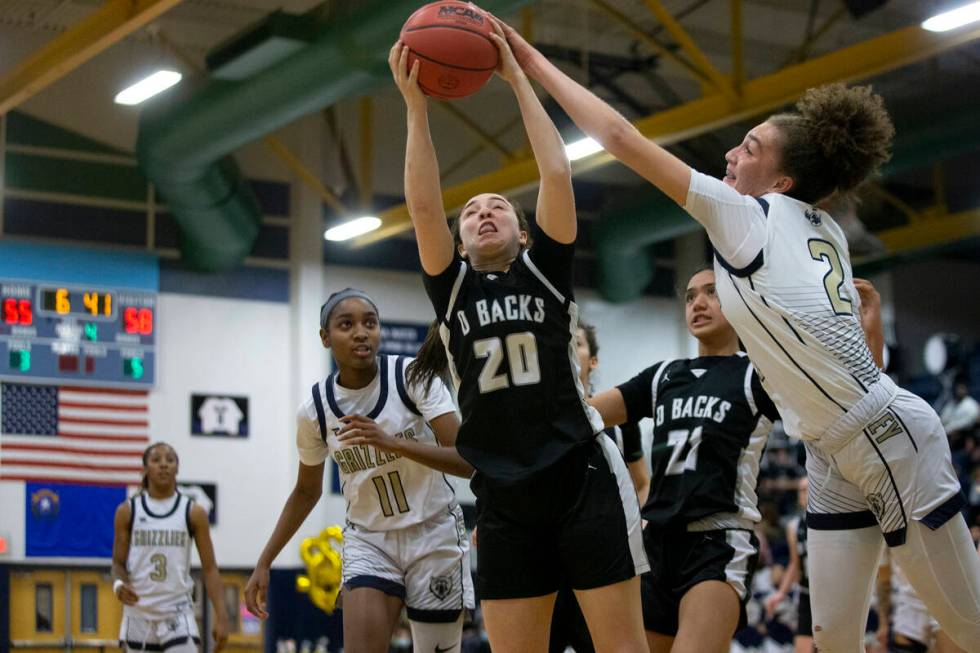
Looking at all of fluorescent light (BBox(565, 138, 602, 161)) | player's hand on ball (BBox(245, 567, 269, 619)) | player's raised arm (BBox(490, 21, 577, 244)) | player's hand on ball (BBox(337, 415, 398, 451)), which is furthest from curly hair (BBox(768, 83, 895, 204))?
fluorescent light (BBox(565, 138, 602, 161))

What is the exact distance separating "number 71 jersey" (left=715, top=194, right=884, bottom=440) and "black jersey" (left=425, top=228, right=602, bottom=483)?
56 centimetres

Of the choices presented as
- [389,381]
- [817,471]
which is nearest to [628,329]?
[389,381]

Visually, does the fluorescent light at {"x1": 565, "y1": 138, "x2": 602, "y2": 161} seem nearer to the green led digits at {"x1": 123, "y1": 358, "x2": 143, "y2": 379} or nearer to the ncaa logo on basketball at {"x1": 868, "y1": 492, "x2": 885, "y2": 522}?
the green led digits at {"x1": 123, "y1": 358, "x2": 143, "y2": 379}

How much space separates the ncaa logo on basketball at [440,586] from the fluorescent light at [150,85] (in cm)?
851

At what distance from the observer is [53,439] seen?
16.7 meters

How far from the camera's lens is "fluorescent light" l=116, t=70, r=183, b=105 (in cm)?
1325

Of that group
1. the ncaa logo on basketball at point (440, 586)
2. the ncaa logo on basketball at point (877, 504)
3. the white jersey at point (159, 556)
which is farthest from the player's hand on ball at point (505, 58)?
the white jersey at point (159, 556)

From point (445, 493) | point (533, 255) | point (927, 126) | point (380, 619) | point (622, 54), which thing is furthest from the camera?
point (622, 54)

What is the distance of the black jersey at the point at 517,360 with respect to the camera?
442 centimetres

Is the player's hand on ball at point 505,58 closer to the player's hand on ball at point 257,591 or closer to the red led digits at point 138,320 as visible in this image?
the player's hand on ball at point 257,591

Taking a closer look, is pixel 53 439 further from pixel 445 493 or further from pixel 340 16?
pixel 445 493

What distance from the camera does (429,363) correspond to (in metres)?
5.76

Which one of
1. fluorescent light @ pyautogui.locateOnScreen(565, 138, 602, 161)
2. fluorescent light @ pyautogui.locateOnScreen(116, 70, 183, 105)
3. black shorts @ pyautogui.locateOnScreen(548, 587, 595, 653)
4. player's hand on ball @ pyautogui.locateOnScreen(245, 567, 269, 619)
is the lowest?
black shorts @ pyautogui.locateOnScreen(548, 587, 595, 653)

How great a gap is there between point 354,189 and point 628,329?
4.73 meters
